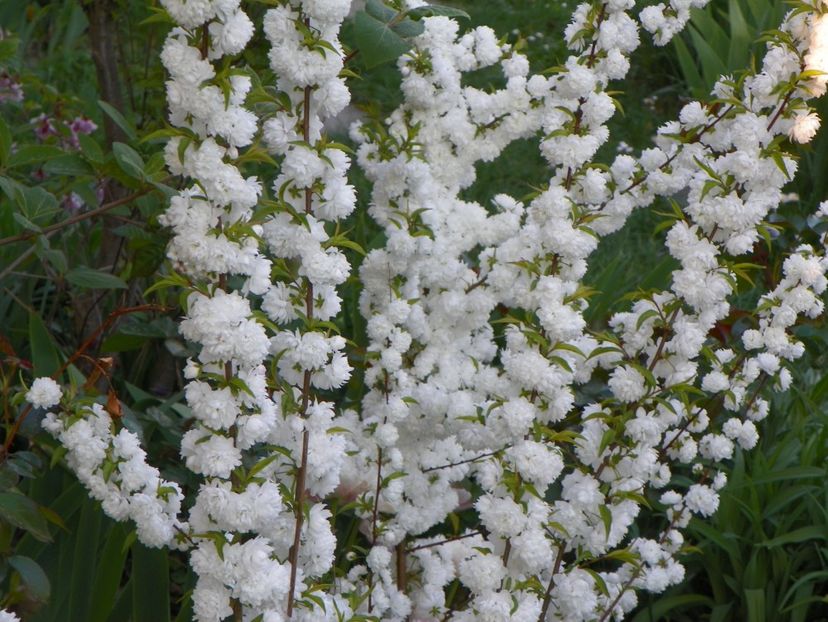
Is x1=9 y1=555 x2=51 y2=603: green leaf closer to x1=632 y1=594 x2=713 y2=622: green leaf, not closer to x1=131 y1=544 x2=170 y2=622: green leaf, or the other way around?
x1=131 y1=544 x2=170 y2=622: green leaf

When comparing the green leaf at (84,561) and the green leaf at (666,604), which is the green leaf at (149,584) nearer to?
the green leaf at (84,561)

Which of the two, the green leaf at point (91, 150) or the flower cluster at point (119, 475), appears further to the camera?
the green leaf at point (91, 150)

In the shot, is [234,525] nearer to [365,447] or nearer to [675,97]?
[365,447]

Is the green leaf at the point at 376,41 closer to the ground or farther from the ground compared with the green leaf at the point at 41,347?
farther from the ground

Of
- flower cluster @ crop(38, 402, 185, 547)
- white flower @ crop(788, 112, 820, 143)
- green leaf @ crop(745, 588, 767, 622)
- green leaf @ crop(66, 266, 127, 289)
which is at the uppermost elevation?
white flower @ crop(788, 112, 820, 143)

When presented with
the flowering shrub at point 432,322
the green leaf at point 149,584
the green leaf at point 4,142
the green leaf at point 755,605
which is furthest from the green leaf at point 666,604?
the green leaf at point 4,142

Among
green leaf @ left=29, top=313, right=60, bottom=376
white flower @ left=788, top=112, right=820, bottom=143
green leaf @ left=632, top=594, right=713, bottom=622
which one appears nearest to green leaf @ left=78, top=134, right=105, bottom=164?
green leaf @ left=29, top=313, right=60, bottom=376

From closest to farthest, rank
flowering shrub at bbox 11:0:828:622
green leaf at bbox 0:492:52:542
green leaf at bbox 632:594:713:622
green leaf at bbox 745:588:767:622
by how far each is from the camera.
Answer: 1. flowering shrub at bbox 11:0:828:622
2. green leaf at bbox 0:492:52:542
3. green leaf at bbox 745:588:767:622
4. green leaf at bbox 632:594:713:622
